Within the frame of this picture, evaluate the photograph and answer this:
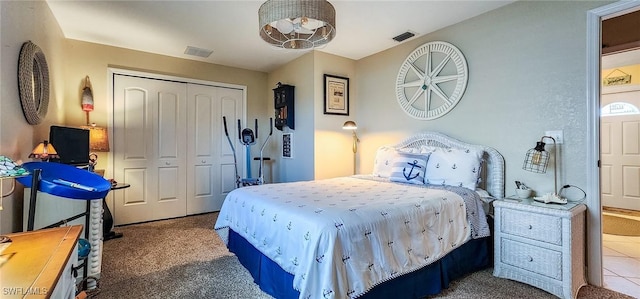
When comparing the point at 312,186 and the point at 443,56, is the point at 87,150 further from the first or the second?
the point at 443,56

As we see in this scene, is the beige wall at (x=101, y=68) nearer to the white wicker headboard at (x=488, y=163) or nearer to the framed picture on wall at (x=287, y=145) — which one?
the framed picture on wall at (x=287, y=145)

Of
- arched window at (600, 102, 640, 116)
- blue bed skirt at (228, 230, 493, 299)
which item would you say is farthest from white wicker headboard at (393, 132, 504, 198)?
arched window at (600, 102, 640, 116)

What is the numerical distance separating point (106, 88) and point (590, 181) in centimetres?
533

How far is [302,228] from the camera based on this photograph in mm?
1629

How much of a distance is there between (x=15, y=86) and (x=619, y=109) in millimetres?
7454

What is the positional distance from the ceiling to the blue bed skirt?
86.6 inches

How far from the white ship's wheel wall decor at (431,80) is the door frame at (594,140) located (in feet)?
3.19

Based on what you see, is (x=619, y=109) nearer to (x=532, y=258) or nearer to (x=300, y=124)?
(x=532, y=258)

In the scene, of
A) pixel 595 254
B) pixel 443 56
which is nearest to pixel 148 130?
pixel 443 56

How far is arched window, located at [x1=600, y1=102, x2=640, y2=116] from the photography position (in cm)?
439

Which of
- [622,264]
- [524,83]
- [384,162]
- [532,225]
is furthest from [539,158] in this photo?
[384,162]

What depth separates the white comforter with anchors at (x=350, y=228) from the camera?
1492 millimetres

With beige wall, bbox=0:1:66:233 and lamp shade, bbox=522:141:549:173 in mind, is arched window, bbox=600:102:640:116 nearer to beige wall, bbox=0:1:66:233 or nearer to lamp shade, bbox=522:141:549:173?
lamp shade, bbox=522:141:549:173

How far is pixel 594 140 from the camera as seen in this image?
216cm
